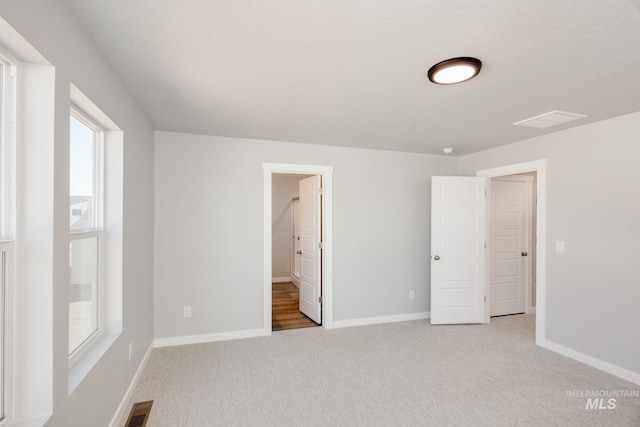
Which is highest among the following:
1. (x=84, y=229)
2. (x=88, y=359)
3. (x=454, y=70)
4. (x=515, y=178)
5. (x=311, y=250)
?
(x=454, y=70)

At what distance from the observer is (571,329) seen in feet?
11.4

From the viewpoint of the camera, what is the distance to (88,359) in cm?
192

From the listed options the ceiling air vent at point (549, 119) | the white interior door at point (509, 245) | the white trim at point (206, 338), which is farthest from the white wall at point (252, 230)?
the ceiling air vent at point (549, 119)

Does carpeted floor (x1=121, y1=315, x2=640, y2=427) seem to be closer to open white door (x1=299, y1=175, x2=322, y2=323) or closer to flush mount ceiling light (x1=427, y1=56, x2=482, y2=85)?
open white door (x1=299, y1=175, x2=322, y2=323)

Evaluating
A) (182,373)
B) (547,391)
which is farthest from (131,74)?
(547,391)

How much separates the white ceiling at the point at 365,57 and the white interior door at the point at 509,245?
→ 6.52 ft

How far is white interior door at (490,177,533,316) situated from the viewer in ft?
16.2

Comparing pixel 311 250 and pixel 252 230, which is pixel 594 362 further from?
pixel 252 230

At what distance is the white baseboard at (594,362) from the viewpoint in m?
2.97

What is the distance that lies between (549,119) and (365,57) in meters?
2.19

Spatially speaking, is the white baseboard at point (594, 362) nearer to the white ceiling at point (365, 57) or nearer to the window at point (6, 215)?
the white ceiling at point (365, 57)

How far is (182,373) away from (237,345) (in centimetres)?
77

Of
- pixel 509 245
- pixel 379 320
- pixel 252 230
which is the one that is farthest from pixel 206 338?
pixel 509 245

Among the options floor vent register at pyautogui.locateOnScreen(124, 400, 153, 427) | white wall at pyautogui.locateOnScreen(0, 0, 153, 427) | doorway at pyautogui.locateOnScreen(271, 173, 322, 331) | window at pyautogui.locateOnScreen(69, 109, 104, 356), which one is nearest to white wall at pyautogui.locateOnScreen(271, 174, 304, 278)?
doorway at pyautogui.locateOnScreen(271, 173, 322, 331)
